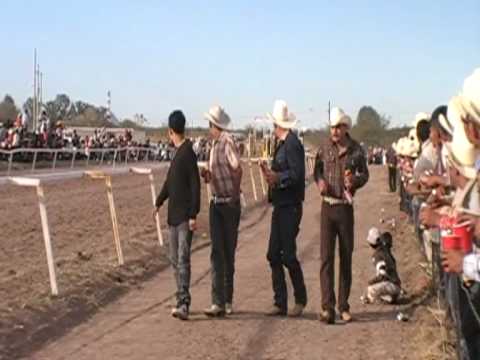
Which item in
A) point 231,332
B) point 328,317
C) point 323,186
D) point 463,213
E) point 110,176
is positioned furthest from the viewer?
point 110,176

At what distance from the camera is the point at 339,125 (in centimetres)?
930

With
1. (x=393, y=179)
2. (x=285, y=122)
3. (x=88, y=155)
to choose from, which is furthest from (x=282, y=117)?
(x=88, y=155)

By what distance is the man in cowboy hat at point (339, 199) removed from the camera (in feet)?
30.5

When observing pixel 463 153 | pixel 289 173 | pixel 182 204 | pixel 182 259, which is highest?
pixel 463 153

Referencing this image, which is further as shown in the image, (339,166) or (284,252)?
(284,252)

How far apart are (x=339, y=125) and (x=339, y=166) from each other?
429mm

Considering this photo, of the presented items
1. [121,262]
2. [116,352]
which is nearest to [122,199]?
[121,262]

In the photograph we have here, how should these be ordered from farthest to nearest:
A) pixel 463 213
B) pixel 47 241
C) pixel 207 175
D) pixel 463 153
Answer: pixel 47 241 → pixel 207 175 → pixel 463 153 → pixel 463 213

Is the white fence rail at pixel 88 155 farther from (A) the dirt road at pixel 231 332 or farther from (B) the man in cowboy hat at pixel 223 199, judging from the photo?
(B) the man in cowboy hat at pixel 223 199

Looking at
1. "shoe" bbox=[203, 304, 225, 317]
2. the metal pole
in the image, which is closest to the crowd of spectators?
"shoe" bbox=[203, 304, 225, 317]

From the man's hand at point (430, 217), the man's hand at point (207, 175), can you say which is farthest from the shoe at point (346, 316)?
the man's hand at point (430, 217)

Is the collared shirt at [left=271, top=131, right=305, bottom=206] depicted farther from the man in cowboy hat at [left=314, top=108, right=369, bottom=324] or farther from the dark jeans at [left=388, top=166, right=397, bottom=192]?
the dark jeans at [left=388, top=166, right=397, bottom=192]

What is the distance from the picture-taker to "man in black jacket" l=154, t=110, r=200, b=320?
9.41 metres

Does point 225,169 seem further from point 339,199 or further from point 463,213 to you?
point 463,213
